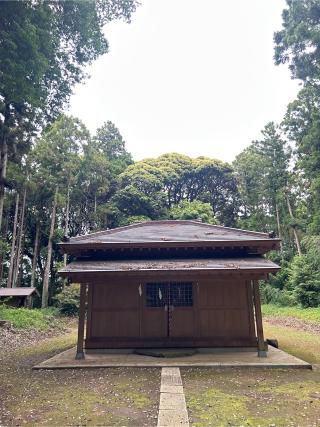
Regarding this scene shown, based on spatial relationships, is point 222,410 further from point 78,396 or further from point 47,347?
point 47,347

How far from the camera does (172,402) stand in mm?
5438

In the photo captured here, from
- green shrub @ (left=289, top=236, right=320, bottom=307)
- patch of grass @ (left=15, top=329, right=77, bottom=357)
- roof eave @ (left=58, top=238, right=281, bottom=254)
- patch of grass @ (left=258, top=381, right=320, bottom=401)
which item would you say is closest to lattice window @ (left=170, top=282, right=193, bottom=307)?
roof eave @ (left=58, top=238, right=281, bottom=254)

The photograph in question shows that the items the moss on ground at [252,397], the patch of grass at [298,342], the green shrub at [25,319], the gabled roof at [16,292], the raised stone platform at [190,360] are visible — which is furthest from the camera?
the gabled roof at [16,292]

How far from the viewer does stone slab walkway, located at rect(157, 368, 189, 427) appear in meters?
4.62

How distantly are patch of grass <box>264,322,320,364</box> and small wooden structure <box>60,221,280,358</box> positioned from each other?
1356 mm

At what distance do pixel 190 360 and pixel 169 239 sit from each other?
3.53m

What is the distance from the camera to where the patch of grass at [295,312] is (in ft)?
56.2

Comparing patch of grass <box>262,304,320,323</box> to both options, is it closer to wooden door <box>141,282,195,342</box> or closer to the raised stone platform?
the raised stone platform

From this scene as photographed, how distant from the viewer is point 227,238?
397 inches

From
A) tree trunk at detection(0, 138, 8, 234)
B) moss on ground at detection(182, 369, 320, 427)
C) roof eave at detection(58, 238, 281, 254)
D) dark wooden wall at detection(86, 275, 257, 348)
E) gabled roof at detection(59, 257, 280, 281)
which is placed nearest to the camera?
moss on ground at detection(182, 369, 320, 427)

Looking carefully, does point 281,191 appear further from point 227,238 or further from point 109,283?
point 109,283

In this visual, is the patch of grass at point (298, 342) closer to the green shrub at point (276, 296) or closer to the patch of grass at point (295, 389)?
the patch of grass at point (295, 389)

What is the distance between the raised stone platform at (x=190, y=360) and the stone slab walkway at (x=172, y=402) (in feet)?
3.36

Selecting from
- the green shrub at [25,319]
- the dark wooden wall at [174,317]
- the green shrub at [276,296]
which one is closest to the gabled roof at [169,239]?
the dark wooden wall at [174,317]
